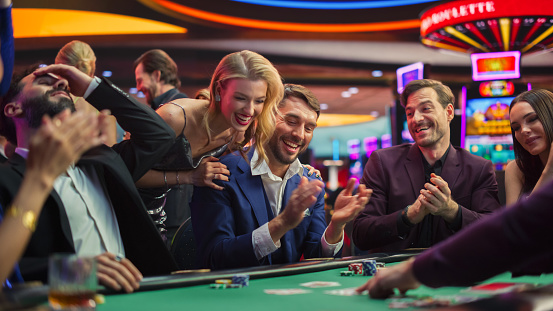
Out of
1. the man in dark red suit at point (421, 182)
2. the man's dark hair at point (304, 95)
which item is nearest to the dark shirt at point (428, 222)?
the man in dark red suit at point (421, 182)

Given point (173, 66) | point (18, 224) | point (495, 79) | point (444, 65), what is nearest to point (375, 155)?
point (173, 66)

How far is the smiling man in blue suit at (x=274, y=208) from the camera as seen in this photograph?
84.6 inches

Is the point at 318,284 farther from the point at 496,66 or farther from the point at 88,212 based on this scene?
the point at 496,66

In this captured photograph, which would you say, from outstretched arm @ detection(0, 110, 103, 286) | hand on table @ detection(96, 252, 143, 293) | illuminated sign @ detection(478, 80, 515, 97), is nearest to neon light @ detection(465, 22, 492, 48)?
illuminated sign @ detection(478, 80, 515, 97)

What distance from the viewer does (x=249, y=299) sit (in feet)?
4.65

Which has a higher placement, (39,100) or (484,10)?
(484,10)

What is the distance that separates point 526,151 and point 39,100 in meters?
2.43

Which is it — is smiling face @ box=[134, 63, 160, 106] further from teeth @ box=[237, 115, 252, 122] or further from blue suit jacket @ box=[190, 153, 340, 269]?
blue suit jacket @ box=[190, 153, 340, 269]

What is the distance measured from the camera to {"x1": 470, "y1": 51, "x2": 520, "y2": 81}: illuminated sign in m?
6.82

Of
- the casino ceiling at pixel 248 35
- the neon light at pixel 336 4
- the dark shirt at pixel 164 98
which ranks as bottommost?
the dark shirt at pixel 164 98

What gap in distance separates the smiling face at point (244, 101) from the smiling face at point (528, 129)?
1.41 m

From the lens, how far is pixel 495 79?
265 inches

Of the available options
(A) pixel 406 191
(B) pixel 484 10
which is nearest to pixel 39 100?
(A) pixel 406 191

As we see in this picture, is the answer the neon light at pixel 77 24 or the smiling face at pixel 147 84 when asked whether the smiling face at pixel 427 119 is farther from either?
the neon light at pixel 77 24
